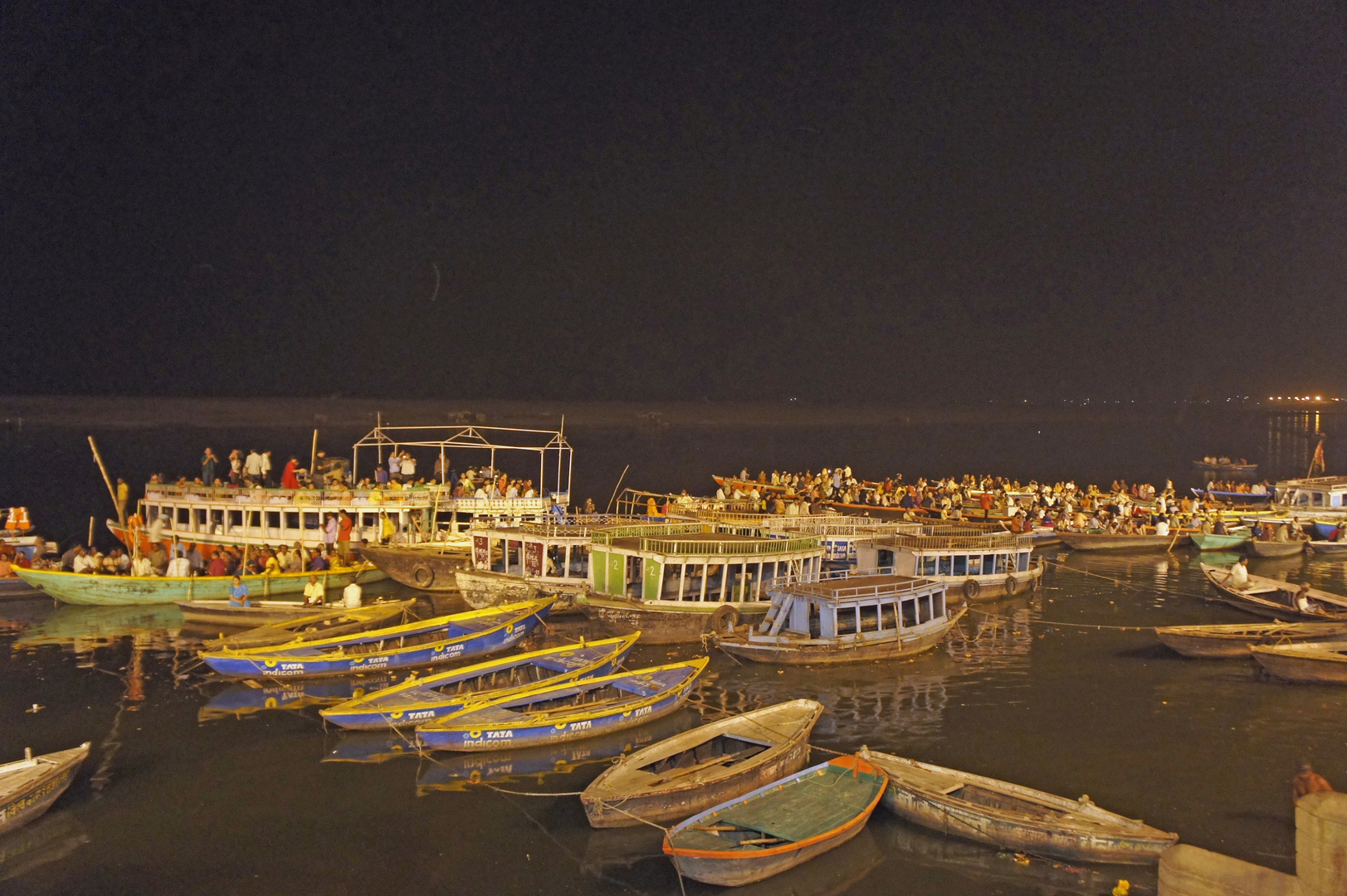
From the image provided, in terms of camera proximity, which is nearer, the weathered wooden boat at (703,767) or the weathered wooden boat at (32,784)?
the weathered wooden boat at (32,784)

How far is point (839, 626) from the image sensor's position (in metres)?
24.2

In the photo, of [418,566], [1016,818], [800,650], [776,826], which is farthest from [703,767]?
[418,566]

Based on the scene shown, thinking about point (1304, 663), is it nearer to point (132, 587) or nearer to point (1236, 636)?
point (1236, 636)

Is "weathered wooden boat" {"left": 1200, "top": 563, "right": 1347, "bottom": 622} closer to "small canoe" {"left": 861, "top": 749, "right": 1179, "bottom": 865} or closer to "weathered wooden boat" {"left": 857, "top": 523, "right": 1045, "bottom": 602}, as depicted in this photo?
"weathered wooden boat" {"left": 857, "top": 523, "right": 1045, "bottom": 602}

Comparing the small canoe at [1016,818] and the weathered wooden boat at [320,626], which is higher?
the weathered wooden boat at [320,626]

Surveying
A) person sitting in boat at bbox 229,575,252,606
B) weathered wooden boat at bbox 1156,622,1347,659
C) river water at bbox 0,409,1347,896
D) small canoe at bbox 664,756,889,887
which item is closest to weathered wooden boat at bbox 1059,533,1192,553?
river water at bbox 0,409,1347,896

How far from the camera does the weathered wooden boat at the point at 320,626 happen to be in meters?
23.0

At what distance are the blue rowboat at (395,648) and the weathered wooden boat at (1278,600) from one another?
876 inches

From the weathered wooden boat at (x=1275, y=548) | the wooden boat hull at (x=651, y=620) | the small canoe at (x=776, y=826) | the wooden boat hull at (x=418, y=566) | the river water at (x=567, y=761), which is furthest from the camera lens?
the weathered wooden boat at (x=1275, y=548)

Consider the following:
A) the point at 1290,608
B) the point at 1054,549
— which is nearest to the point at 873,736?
the point at 1290,608

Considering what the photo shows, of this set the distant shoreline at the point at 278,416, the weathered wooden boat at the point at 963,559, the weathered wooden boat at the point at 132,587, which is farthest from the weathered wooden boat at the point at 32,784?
the distant shoreline at the point at 278,416

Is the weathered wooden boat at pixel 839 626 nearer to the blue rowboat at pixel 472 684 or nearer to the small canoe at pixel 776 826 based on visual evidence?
the blue rowboat at pixel 472 684

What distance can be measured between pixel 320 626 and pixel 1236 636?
996 inches

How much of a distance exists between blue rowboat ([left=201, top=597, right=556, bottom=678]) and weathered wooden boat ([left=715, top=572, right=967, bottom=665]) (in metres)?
5.77
